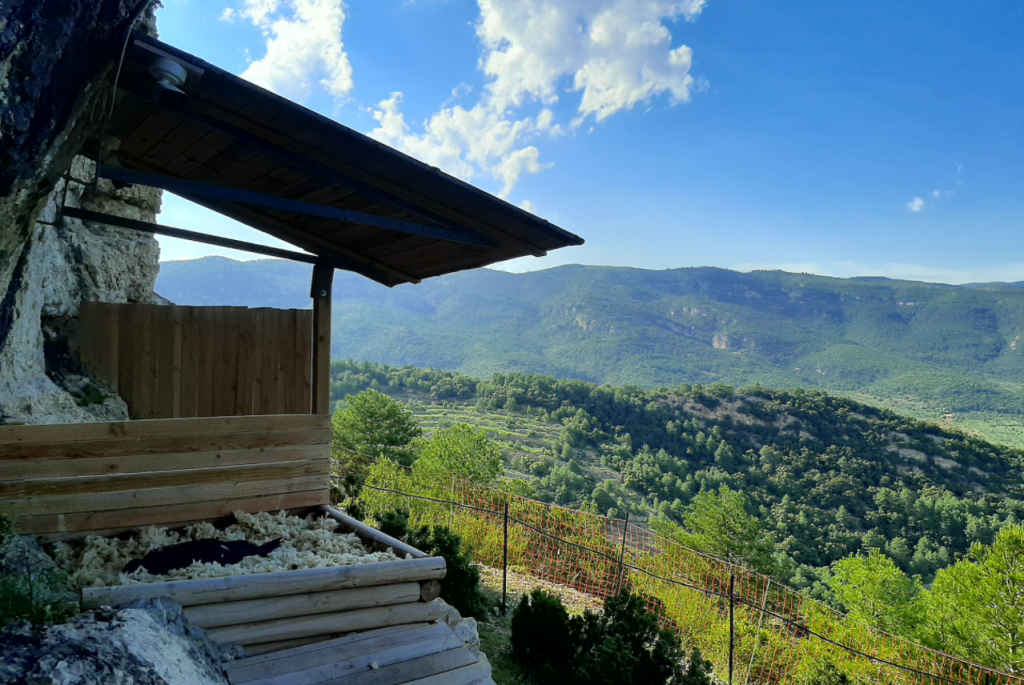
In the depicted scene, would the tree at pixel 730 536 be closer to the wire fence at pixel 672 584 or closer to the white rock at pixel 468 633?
the wire fence at pixel 672 584

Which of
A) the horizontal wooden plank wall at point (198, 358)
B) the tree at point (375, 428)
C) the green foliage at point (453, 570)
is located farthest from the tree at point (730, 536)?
the horizontal wooden plank wall at point (198, 358)

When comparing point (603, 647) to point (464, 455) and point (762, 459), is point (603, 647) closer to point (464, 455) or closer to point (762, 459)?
point (464, 455)

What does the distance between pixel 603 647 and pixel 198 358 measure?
393 cm

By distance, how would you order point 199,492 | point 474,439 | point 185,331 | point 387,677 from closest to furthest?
point 387,677 → point 199,492 → point 185,331 → point 474,439

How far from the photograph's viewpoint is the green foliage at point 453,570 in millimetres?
6387

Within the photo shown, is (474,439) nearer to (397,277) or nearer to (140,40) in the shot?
(397,277)

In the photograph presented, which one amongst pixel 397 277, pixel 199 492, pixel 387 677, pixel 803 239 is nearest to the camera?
pixel 387 677

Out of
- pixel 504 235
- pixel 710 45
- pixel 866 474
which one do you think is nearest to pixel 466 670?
pixel 504 235

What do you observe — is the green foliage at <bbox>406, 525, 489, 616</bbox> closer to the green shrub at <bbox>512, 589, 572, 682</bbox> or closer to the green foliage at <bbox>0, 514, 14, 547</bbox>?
the green shrub at <bbox>512, 589, 572, 682</bbox>

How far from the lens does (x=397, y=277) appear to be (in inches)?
215

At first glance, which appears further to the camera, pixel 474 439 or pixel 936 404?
pixel 936 404

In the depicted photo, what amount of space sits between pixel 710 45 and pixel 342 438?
180 metres

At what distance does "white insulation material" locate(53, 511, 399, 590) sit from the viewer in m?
3.28

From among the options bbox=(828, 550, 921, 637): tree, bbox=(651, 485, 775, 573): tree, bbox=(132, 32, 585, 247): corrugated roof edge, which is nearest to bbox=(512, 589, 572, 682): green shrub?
bbox=(132, 32, 585, 247): corrugated roof edge
